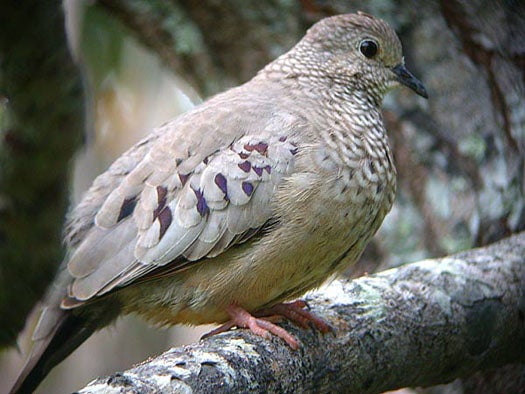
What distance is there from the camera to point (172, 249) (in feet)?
11.1

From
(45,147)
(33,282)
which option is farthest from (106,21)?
(33,282)

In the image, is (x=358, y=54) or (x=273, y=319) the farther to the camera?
(x=358, y=54)

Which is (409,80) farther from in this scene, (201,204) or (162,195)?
(162,195)

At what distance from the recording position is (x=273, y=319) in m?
3.45

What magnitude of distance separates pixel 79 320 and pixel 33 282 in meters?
0.44

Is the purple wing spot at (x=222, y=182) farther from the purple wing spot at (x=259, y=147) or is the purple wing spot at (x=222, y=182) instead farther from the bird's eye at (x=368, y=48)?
the bird's eye at (x=368, y=48)

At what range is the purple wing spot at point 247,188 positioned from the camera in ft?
11.2

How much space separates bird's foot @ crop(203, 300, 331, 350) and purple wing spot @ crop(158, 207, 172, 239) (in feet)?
1.34

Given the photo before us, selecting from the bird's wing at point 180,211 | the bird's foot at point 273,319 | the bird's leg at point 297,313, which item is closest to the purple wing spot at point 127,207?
the bird's wing at point 180,211

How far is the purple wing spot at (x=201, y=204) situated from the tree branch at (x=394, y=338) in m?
0.53

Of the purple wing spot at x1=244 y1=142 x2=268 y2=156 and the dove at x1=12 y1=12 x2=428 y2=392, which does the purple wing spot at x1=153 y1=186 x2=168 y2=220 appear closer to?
the dove at x1=12 y1=12 x2=428 y2=392

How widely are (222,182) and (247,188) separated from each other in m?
0.11

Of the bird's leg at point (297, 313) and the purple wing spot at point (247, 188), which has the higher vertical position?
the purple wing spot at point (247, 188)

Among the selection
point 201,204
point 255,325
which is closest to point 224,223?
point 201,204
